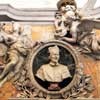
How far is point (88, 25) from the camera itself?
12.0 ft

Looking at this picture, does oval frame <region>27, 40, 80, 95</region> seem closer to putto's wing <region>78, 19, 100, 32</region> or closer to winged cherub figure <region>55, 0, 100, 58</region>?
winged cherub figure <region>55, 0, 100, 58</region>

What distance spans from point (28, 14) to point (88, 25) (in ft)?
2.51

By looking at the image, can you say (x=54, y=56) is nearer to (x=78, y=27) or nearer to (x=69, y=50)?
(x=69, y=50)

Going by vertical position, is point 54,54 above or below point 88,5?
below

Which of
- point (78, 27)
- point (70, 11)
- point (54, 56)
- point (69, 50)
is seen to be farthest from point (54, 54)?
point (70, 11)

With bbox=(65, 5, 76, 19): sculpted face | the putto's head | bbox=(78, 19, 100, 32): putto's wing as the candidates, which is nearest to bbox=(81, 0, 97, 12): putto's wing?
bbox=(65, 5, 76, 19): sculpted face

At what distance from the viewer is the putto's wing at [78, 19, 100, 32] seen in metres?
3.59

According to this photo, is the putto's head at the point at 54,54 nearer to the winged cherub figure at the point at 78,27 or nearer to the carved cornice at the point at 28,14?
the winged cherub figure at the point at 78,27

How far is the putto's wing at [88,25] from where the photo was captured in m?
3.59

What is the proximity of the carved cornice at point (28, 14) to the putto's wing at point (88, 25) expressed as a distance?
44 cm

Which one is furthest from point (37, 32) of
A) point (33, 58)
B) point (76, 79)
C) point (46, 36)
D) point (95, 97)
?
point (95, 97)

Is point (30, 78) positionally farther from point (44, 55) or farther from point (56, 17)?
point (56, 17)

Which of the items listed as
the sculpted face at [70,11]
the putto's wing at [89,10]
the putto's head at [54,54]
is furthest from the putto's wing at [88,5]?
the putto's head at [54,54]

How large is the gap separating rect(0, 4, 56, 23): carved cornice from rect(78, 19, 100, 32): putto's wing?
1.45 feet
